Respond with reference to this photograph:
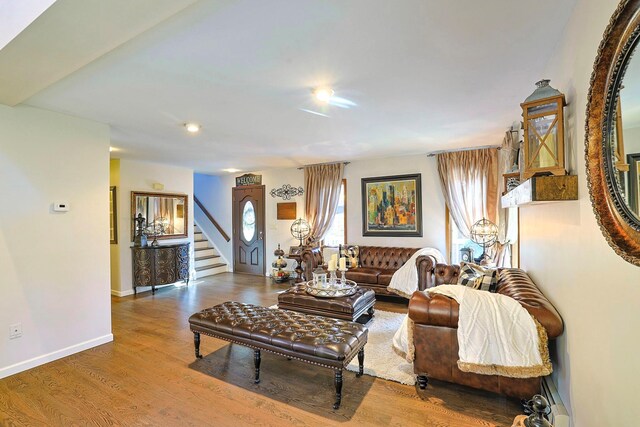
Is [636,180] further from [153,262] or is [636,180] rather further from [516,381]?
[153,262]

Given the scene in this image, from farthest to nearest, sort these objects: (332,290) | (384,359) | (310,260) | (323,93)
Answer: (310,260) → (332,290) → (384,359) → (323,93)

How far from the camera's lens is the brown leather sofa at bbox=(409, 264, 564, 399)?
2.11 m

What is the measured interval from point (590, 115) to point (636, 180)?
47 cm

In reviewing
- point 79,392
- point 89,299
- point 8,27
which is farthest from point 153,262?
point 8,27

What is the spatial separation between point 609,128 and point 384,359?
8.52ft

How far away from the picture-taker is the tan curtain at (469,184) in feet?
15.8

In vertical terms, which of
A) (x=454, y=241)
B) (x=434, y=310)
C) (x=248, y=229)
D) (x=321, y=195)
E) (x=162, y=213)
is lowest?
(x=434, y=310)

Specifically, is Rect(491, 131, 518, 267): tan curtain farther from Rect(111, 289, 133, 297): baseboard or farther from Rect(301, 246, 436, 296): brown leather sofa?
Rect(111, 289, 133, 297): baseboard

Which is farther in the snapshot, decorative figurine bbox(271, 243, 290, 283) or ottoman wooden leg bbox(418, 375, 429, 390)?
decorative figurine bbox(271, 243, 290, 283)

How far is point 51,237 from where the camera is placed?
3059mm

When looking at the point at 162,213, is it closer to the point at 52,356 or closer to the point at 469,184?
the point at 52,356

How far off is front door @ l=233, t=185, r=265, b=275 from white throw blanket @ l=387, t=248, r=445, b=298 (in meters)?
3.56

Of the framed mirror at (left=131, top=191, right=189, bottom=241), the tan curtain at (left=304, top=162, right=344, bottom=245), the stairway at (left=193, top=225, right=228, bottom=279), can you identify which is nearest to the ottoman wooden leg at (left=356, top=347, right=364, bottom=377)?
the tan curtain at (left=304, top=162, right=344, bottom=245)

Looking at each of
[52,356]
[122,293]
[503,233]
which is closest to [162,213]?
[122,293]
